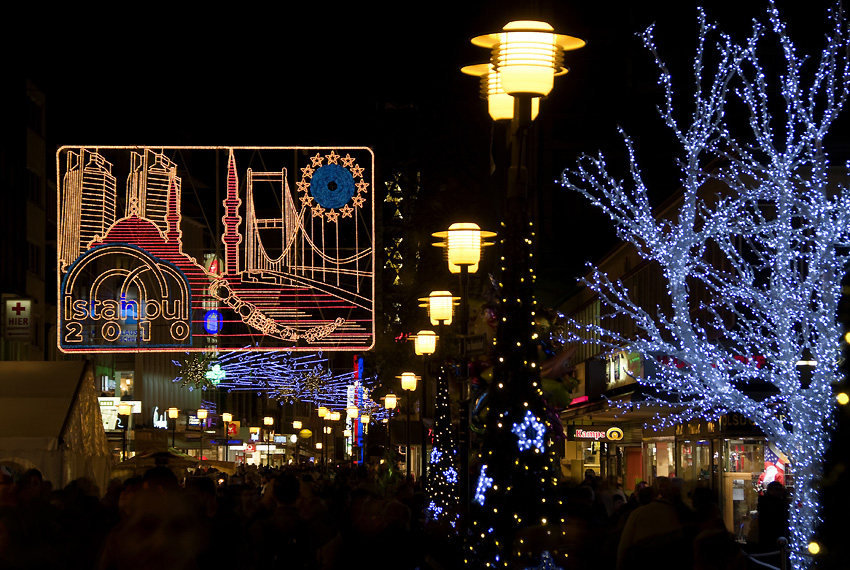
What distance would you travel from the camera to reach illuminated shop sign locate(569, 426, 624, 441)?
117 feet

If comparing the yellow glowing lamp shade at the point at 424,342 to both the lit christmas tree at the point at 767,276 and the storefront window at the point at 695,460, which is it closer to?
the lit christmas tree at the point at 767,276

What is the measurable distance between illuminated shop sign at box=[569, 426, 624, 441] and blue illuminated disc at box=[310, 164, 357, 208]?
511 inches

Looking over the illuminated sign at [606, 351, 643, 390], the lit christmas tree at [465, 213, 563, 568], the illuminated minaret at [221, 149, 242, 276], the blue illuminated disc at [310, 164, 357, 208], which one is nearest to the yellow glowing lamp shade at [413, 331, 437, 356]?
the blue illuminated disc at [310, 164, 357, 208]

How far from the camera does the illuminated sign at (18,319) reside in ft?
119

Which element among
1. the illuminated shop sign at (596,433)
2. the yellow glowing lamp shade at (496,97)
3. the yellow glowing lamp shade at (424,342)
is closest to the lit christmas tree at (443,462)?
the yellow glowing lamp shade at (424,342)

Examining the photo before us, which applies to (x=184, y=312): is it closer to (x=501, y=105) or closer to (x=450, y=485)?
(x=450, y=485)

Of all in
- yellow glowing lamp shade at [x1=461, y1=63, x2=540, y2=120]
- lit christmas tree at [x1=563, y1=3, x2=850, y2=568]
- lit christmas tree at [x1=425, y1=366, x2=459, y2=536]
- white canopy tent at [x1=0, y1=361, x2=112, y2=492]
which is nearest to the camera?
yellow glowing lamp shade at [x1=461, y1=63, x2=540, y2=120]

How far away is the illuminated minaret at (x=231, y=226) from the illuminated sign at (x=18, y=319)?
1272 cm

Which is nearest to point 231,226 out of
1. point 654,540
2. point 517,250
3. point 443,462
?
point 443,462

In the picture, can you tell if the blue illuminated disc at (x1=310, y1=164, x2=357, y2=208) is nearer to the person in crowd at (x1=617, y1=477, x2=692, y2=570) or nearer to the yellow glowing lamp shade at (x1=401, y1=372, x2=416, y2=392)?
the yellow glowing lamp shade at (x1=401, y1=372, x2=416, y2=392)

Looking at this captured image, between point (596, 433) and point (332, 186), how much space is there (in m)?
15.1

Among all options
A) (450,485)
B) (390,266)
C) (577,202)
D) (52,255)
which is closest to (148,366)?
(52,255)

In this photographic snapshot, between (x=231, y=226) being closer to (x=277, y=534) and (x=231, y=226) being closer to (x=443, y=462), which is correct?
(x=443, y=462)

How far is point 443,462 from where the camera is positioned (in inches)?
901
